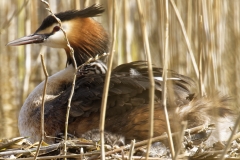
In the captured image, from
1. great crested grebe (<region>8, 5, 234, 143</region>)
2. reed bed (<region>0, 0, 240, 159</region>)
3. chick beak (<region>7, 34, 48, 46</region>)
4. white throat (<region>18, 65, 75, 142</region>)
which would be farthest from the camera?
chick beak (<region>7, 34, 48, 46</region>)

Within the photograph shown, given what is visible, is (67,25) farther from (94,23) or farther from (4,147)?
(4,147)

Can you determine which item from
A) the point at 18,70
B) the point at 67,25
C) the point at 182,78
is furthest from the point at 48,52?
the point at 182,78

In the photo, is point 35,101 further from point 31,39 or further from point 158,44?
point 158,44

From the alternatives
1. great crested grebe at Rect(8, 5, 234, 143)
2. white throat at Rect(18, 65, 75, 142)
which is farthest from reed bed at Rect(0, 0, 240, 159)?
white throat at Rect(18, 65, 75, 142)

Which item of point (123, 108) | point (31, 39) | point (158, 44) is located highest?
point (31, 39)

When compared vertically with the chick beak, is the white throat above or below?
below

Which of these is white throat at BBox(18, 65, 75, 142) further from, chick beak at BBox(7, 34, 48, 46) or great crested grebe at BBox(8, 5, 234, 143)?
chick beak at BBox(7, 34, 48, 46)

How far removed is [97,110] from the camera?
3.86m

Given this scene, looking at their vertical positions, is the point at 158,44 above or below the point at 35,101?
above

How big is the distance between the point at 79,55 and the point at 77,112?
889mm

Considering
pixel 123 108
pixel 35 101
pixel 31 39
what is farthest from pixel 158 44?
pixel 123 108

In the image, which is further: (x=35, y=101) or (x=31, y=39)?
(x=31, y=39)

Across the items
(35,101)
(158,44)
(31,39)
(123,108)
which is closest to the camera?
(123,108)

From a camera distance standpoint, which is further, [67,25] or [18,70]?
[18,70]
